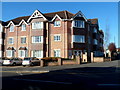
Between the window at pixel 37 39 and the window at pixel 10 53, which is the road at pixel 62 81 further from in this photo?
the window at pixel 10 53

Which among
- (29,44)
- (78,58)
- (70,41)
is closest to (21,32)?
(29,44)

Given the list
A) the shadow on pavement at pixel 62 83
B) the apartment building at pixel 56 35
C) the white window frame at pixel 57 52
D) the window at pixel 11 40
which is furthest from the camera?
the window at pixel 11 40

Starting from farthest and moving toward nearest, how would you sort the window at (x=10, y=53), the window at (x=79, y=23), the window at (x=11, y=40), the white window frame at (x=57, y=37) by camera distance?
the window at (x=11, y=40), the window at (x=10, y=53), the white window frame at (x=57, y=37), the window at (x=79, y=23)

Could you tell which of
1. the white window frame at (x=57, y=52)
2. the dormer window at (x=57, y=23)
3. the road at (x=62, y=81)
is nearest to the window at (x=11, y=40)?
the dormer window at (x=57, y=23)

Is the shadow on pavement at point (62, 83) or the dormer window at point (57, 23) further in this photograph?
the dormer window at point (57, 23)

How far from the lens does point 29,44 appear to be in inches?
1435

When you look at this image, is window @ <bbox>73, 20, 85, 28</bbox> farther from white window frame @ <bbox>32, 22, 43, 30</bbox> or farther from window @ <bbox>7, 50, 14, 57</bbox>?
window @ <bbox>7, 50, 14, 57</bbox>

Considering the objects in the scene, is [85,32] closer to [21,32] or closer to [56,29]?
[56,29]

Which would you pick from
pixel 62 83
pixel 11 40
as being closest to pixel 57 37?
pixel 11 40

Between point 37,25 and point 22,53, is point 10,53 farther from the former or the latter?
point 37,25

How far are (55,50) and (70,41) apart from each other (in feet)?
11.9

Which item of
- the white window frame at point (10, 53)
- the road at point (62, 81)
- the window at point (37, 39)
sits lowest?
the road at point (62, 81)

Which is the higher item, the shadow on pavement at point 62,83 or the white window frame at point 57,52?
the white window frame at point 57,52

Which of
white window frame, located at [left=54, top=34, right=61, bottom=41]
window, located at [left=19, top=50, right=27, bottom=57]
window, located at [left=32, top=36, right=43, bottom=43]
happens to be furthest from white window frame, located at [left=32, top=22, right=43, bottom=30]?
window, located at [left=19, top=50, right=27, bottom=57]
